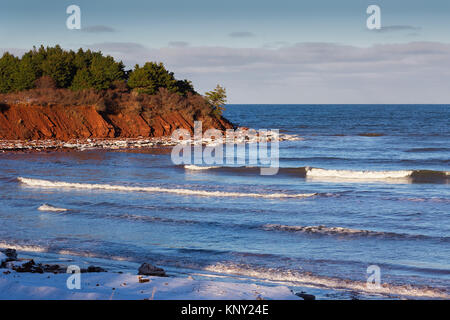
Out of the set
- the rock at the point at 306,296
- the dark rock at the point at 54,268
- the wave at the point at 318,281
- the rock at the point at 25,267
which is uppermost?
the rock at the point at 25,267

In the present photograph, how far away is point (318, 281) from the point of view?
1090 cm

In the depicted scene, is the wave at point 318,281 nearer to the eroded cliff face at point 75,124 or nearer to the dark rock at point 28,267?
the dark rock at point 28,267

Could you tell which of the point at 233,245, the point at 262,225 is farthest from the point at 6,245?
the point at 262,225

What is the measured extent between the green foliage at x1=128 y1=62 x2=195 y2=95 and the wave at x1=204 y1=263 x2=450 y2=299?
4233cm

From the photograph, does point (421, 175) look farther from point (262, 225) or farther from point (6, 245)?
point (6, 245)

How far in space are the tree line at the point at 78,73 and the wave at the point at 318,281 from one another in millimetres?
39286

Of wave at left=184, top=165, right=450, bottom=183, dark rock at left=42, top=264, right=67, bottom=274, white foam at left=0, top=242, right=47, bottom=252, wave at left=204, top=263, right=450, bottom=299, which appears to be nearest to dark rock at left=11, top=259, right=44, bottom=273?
dark rock at left=42, top=264, right=67, bottom=274

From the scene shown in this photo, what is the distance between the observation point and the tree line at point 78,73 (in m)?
46.8

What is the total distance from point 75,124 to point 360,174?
25252 mm

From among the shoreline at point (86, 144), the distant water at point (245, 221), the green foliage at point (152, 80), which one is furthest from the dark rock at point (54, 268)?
the green foliage at point (152, 80)

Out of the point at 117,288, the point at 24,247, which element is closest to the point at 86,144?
the point at 24,247

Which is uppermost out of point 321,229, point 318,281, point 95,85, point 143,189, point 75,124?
point 95,85

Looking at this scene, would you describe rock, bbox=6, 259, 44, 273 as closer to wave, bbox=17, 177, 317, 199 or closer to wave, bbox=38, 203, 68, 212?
wave, bbox=38, 203, 68, 212

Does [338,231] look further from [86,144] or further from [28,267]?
[86,144]
